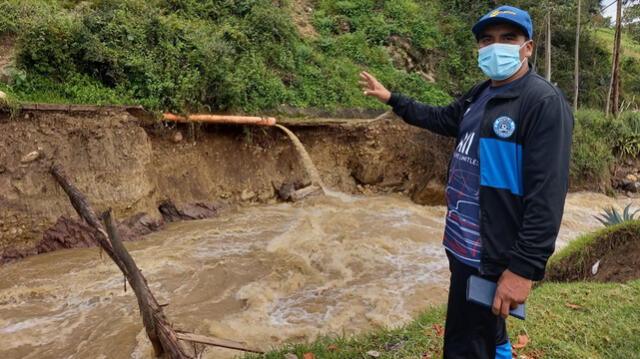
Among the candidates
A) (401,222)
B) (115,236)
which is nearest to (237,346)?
(115,236)

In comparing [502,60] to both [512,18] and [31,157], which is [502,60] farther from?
[31,157]

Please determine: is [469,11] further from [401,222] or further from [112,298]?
[112,298]

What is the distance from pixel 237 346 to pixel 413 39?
1455cm

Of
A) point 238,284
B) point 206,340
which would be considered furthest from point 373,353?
point 238,284

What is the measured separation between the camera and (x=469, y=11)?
18.0m

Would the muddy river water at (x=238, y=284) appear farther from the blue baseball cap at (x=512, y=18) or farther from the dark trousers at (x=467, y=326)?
the blue baseball cap at (x=512, y=18)

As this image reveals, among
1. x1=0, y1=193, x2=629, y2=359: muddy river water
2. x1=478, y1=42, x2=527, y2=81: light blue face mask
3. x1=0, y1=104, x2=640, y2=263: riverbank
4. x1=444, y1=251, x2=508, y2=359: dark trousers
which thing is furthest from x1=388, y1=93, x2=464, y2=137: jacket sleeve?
x1=0, y1=104, x2=640, y2=263: riverbank

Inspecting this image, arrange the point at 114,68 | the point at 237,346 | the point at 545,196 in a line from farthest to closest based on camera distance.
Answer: the point at 114,68 < the point at 237,346 < the point at 545,196

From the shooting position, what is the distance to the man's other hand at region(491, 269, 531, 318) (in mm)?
1830

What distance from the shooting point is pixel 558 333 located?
3.44m

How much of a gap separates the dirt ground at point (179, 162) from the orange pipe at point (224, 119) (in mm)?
292

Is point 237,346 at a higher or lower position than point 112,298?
higher

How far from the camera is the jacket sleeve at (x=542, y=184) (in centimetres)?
178

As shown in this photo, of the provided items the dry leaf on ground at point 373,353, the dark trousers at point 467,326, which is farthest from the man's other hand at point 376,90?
the dry leaf on ground at point 373,353
